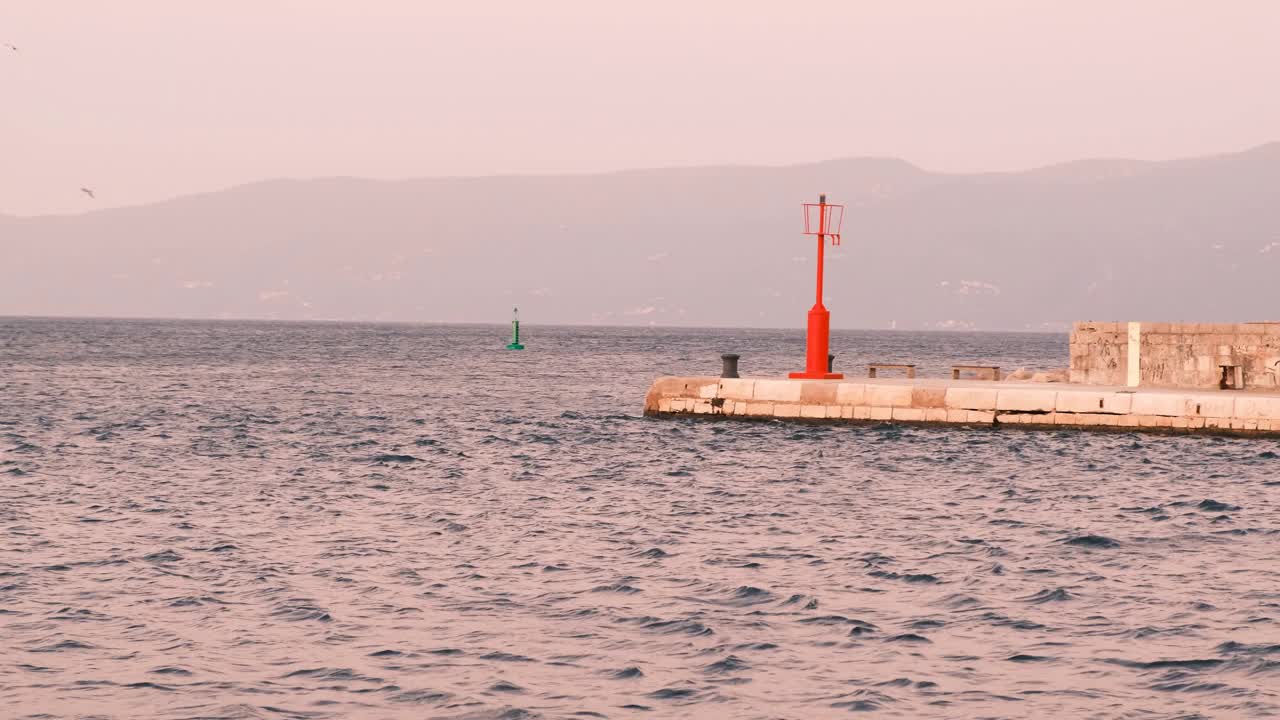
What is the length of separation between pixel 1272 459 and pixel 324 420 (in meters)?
21.6

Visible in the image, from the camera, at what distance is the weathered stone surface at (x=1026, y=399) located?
29.0 meters

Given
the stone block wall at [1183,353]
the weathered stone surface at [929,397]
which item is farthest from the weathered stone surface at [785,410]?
the stone block wall at [1183,353]

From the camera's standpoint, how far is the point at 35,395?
156 ft

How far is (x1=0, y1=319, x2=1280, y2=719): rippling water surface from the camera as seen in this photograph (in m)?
10.6

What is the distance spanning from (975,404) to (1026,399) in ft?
3.31

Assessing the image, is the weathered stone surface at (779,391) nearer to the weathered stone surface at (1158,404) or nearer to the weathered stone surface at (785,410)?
the weathered stone surface at (785,410)

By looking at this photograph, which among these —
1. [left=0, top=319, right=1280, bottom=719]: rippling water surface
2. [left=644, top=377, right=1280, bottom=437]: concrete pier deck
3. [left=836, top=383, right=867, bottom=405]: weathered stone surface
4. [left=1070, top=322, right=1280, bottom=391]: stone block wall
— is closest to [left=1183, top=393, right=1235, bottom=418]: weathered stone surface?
[left=644, top=377, right=1280, bottom=437]: concrete pier deck

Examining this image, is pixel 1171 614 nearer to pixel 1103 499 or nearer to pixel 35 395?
pixel 1103 499

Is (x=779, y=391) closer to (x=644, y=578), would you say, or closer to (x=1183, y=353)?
(x=1183, y=353)

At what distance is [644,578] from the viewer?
1464 cm

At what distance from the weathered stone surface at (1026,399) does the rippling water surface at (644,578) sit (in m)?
1.12

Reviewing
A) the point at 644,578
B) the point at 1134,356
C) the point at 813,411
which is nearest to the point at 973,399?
the point at 813,411

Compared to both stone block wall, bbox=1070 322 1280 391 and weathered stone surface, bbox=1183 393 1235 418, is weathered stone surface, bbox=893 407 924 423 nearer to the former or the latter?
stone block wall, bbox=1070 322 1280 391

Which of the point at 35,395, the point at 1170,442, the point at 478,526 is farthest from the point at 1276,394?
the point at 35,395
